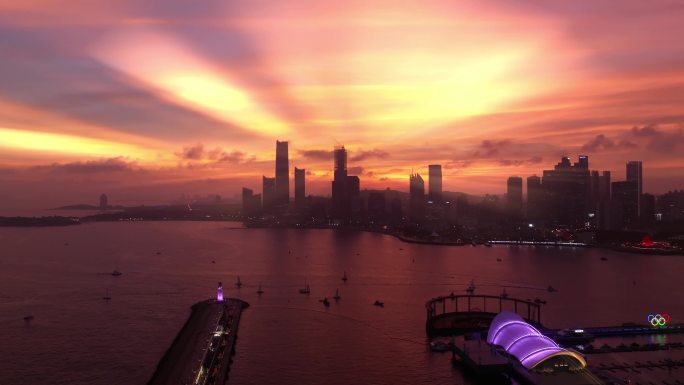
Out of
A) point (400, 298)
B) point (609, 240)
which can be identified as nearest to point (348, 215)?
point (609, 240)

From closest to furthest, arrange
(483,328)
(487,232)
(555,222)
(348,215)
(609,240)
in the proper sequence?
1. (483,328)
2. (609,240)
3. (487,232)
4. (555,222)
5. (348,215)

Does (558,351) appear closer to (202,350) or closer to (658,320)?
(658,320)

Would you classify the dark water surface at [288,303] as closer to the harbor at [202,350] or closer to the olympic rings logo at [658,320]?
the harbor at [202,350]

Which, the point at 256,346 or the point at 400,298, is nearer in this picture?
the point at 256,346

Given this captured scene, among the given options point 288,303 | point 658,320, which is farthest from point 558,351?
point 288,303

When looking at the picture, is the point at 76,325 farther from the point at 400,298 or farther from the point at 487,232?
the point at 487,232

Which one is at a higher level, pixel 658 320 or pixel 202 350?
A: pixel 658 320

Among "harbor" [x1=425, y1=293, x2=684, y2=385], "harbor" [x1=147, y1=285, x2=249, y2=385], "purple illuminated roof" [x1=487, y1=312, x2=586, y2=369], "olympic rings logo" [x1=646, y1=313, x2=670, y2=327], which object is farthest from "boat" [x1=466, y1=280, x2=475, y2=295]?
"harbor" [x1=147, y1=285, x2=249, y2=385]

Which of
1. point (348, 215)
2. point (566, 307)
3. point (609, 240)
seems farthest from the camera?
point (348, 215)
